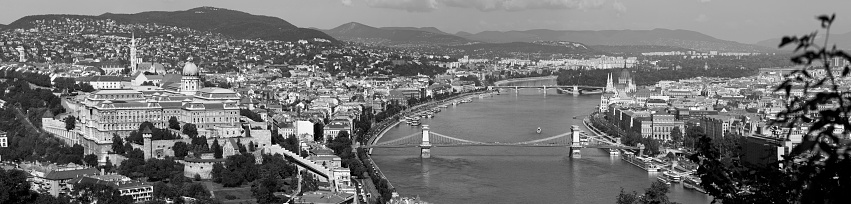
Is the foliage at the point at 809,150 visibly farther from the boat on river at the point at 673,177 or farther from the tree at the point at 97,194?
the boat on river at the point at 673,177

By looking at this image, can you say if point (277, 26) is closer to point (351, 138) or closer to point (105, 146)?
point (351, 138)

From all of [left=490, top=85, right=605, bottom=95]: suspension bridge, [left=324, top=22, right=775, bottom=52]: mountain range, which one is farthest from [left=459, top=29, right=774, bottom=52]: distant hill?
[left=490, top=85, right=605, bottom=95]: suspension bridge

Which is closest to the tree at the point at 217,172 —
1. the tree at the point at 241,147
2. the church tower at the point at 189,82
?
the tree at the point at 241,147

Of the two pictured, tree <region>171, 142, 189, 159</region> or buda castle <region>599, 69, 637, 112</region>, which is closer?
tree <region>171, 142, 189, 159</region>

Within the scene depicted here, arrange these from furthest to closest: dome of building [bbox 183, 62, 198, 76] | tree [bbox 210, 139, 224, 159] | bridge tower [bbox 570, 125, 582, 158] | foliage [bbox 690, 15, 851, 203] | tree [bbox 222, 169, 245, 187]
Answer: dome of building [bbox 183, 62, 198, 76] < bridge tower [bbox 570, 125, 582, 158] < tree [bbox 210, 139, 224, 159] < tree [bbox 222, 169, 245, 187] < foliage [bbox 690, 15, 851, 203]

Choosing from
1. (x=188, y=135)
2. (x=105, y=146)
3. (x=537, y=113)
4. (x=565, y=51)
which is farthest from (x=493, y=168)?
(x=565, y=51)

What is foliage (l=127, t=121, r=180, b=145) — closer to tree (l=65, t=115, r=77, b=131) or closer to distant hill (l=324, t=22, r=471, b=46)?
tree (l=65, t=115, r=77, b=131)
